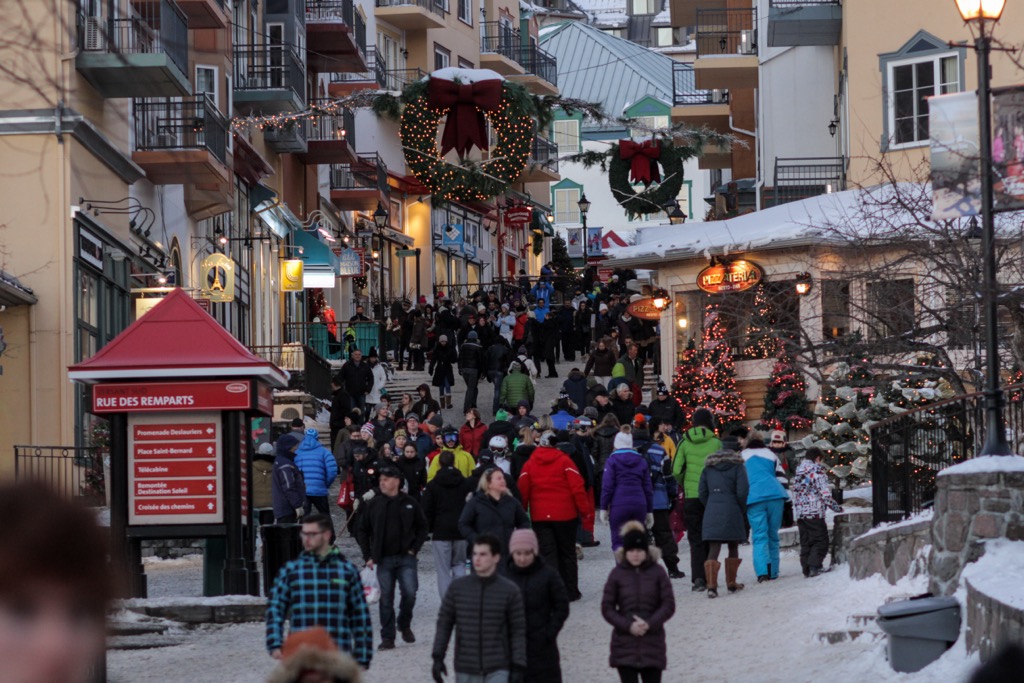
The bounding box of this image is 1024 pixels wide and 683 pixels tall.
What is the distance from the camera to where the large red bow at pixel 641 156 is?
4497cm

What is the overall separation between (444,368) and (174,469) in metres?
19.5

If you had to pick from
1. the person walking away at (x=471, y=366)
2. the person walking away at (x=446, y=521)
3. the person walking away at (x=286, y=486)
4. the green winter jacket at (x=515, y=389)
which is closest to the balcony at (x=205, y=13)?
the person walking away at (x=471, y=366)

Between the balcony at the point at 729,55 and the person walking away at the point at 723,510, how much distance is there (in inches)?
995

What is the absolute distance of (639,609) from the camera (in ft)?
37.9

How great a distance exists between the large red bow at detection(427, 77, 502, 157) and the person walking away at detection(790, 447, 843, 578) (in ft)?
41.5

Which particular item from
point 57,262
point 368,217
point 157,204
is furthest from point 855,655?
point 368,217

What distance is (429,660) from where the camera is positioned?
49.2 feet

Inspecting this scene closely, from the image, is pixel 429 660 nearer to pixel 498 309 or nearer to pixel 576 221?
pixel 498 309

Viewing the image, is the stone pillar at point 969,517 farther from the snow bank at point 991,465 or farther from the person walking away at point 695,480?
the person walking away at point 695,480

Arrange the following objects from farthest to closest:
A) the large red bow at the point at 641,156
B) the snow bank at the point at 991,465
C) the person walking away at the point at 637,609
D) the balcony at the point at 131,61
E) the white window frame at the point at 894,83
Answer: the large red bow at the point at 641,156, the white window frame at the point at 894,83, the balcony at the point at 131,61, the snow bank at the point at 991,465, the person walking away at the point at 637,609

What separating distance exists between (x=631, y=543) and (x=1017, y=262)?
9.98m

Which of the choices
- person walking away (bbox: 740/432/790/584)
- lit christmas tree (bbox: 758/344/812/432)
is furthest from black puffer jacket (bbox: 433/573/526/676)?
lit christmas tree (bbox: 758/344/812/432)

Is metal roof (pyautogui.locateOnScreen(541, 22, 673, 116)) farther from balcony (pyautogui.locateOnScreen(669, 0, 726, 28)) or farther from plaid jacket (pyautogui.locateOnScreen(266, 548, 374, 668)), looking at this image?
plaid jacket (pyautogui.locateOnScreen(266, 548, 374, 668))

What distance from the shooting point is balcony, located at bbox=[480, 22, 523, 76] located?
7088 centimetres
